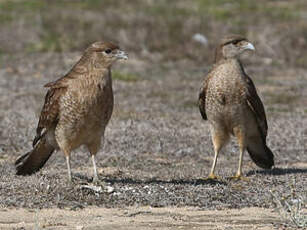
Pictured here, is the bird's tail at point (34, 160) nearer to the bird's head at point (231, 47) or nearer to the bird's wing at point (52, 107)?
the bird's wing at point (52, 107)

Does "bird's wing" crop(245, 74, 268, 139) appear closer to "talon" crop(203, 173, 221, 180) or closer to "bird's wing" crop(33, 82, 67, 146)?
"talon" crop(203, 173, 221, 180)

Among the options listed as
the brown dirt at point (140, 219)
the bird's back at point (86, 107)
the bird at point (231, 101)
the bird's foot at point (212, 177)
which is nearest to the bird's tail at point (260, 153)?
the bird at point (231, 101)

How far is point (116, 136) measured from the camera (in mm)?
12086

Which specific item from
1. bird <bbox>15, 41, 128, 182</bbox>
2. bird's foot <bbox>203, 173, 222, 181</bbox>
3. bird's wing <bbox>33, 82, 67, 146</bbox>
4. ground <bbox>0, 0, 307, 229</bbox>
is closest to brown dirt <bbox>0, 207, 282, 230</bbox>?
ground <bbox>0, 0, 307, 229</bbox>

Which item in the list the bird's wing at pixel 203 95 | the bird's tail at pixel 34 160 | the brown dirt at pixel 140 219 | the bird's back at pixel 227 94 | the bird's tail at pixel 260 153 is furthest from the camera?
the bird's tail at pixel 260 153

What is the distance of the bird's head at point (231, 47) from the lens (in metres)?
9.23

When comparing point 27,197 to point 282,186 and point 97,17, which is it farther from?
point 97,17

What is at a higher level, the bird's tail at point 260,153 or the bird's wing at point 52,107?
the bird's wing at point 52,107

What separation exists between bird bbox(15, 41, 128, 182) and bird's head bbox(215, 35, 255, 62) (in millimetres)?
1513

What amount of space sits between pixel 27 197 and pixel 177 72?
11.3m

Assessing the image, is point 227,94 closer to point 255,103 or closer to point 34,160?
point 255,103

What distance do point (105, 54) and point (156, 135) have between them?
4.15m

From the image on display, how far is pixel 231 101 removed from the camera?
891 centimetres

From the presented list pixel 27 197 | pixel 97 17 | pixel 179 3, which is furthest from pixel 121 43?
pixel 27 197
